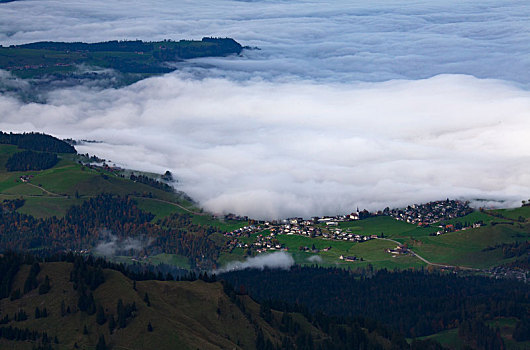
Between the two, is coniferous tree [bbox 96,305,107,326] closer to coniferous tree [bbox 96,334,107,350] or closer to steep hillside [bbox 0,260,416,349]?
steep hillside [bbox 0,260,416,349]

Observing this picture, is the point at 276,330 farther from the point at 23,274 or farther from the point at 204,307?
the point at 23,274

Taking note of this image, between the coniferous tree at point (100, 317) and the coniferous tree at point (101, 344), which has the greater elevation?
the coniferous tree at point (100, 317)

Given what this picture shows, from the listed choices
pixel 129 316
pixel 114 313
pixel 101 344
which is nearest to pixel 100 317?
pixel 114 313

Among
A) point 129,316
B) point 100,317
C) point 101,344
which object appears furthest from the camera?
point 129,316

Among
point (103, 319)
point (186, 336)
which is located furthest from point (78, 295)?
point (186, 336)

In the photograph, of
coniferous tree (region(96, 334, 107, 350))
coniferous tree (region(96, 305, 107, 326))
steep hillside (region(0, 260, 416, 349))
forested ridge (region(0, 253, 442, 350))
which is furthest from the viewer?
coniferous tree (region(96, 305, 107, 326))

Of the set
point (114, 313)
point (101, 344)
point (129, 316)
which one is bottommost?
point (101, 344)

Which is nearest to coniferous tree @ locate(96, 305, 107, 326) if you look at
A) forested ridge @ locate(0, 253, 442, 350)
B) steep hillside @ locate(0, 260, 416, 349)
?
forested ridge @ locate(0, 253, 442, 350)

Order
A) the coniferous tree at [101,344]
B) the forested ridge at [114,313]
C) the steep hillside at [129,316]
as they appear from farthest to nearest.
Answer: the forested ridge at [114,313]
the steep hillside at [129,316]
the coniferous tree at [101,344]

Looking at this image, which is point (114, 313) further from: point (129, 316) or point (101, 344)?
point (101, 344)

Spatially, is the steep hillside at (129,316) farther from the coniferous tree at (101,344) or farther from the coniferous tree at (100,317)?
the coniferous tree at (101,344)

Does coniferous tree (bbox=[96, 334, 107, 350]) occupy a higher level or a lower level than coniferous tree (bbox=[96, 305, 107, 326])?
lower

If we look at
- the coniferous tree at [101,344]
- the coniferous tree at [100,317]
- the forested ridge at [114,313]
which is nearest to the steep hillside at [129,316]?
the forested ridge at [114,313]
